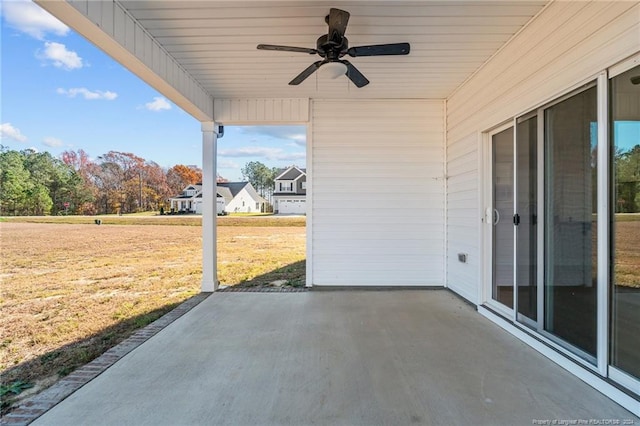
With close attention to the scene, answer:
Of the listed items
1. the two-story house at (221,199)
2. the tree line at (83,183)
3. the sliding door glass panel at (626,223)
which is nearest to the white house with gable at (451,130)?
the sliding door glass panel at (626,223)

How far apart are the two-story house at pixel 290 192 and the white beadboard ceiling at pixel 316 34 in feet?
66.8

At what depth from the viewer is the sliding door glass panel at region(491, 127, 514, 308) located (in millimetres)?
3342

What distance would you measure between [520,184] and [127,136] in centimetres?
2466

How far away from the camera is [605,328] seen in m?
2.05

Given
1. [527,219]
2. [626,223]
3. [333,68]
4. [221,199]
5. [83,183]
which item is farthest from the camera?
[221,199]

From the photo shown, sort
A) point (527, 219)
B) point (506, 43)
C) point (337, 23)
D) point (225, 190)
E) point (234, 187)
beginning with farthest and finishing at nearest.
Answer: point (234, 187) < point (225, 190) < point (506, 43) < point (527, 219) < point (337, 23)

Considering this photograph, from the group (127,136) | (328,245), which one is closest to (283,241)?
(328,245)

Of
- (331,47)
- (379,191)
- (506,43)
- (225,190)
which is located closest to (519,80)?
(506,43)

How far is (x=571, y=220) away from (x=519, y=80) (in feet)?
Result: 4.86

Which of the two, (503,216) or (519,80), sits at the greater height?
(519,80)

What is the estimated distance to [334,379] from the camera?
7.43 ft

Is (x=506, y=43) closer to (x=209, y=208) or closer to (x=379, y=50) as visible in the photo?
(x=379, y=50)

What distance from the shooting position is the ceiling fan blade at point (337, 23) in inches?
87.9

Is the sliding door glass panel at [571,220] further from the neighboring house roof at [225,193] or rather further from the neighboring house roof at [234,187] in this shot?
the neighboring house roof at [234,187]
